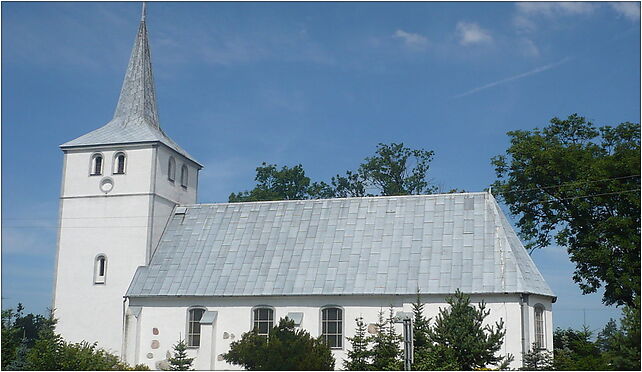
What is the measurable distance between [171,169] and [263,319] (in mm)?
9469

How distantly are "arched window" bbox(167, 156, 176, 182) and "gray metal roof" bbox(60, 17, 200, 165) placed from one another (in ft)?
1.86

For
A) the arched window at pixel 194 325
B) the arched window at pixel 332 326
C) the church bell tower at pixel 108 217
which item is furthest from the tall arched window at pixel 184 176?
the arched window at pixel 332 326

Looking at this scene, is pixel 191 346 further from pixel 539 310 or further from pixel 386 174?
pixel 386 174

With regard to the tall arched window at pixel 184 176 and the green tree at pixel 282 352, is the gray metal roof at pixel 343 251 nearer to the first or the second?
the tall arched window at pixel 184 176

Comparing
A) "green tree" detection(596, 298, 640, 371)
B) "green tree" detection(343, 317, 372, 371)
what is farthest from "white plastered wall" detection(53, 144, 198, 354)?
"green tree" detection(596, 298, 640, 371)

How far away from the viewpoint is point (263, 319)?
30781 mm

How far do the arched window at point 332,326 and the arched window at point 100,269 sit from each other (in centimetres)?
1055

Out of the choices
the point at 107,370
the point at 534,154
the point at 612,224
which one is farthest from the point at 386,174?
the point at 107,370

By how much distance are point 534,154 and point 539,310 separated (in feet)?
29.6

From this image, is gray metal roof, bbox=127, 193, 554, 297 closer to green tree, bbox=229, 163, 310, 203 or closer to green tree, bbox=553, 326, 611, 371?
green tree, bbox=553, 326, 611, 371

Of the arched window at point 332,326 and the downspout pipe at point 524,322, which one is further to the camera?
the arched window at point 332,326

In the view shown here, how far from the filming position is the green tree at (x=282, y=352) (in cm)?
2516

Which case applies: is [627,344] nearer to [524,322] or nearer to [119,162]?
[524,322]

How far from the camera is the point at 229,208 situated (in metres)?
35.9
